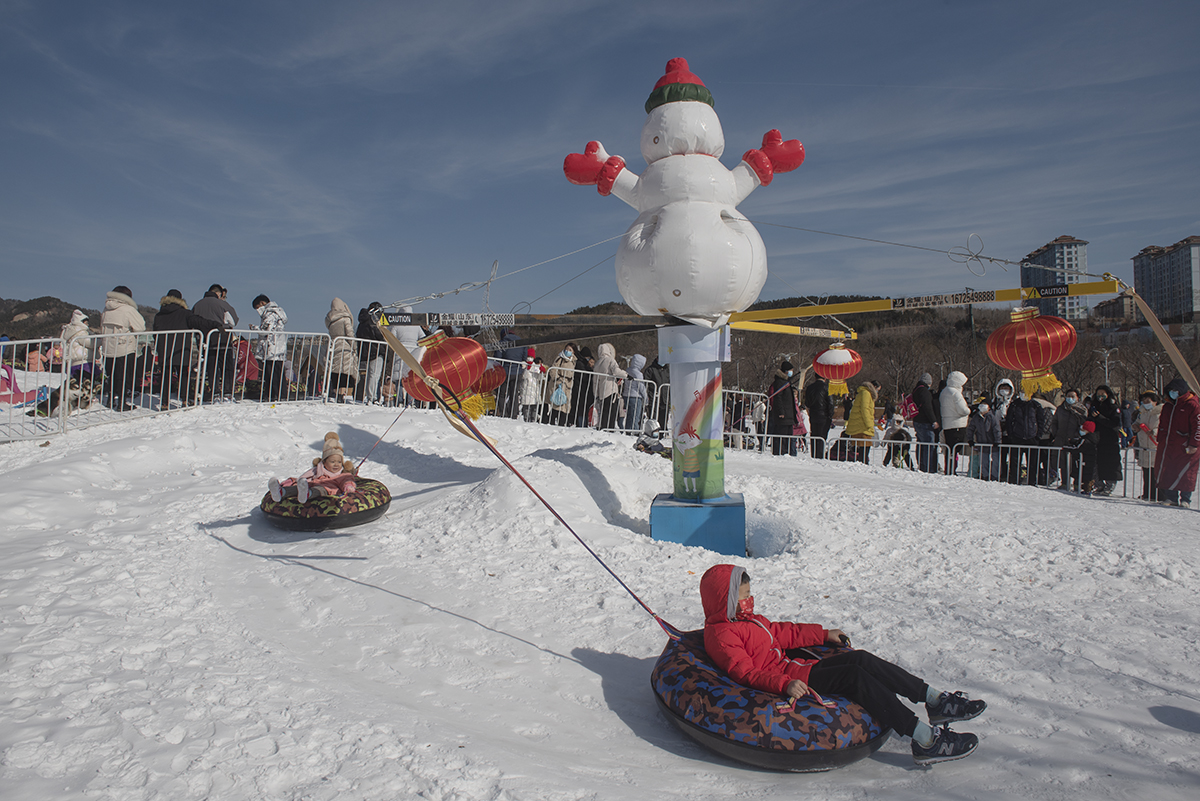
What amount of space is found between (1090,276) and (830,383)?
218 inches

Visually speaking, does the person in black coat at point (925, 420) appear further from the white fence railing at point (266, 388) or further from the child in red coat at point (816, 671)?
the child in red coat at point (816, 671)

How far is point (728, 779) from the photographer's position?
3215 mm

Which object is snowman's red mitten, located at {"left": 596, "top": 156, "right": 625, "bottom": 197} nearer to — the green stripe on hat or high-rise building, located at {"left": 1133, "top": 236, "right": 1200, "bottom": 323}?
the green stripe on hat

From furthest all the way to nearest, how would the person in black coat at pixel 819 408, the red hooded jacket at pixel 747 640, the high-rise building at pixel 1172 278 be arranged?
the high-rise building at pixel 1172 278, the person in black coat at pixel 819 408, the red hooded jacket at pixel 747 640

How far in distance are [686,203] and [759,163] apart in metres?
0.98

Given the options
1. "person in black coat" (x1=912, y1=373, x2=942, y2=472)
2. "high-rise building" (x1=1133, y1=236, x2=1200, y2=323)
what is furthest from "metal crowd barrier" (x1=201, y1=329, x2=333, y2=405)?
"high-rise building" (x1=1133, y1=236, x2=1200, y2=323)

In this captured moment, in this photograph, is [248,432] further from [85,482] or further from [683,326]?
[683,326]

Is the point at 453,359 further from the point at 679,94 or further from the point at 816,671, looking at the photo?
the point at 816,671

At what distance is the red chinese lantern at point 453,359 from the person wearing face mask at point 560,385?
466cm

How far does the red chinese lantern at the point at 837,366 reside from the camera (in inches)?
435

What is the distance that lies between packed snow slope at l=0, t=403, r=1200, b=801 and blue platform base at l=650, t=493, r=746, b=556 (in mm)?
268

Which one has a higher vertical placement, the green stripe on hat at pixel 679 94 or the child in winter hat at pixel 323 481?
the green stripe on hat at pixel 679 94

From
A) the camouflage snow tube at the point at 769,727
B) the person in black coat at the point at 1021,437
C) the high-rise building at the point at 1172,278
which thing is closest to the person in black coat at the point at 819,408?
the person in black coat at the point at 1021,437

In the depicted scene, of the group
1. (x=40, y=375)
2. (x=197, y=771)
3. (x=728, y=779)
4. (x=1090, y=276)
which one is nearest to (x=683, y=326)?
(x=1090, y=276)
